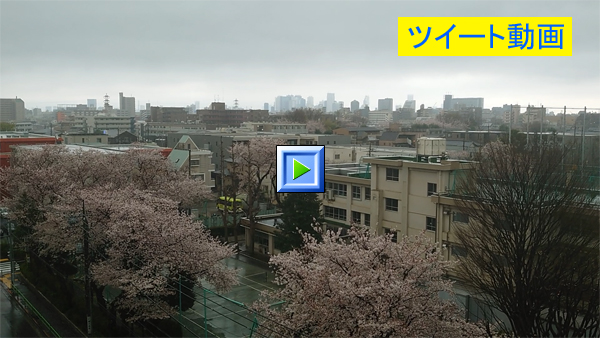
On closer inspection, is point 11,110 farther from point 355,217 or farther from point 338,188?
point 355,217

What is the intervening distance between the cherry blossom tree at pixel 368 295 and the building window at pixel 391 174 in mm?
6031

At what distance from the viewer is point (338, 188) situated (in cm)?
1597

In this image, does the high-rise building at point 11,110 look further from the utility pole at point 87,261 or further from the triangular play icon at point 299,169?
the triangular play icon at point 299,169

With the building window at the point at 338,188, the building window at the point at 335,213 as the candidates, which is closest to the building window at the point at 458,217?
the building window at the point at 338,188

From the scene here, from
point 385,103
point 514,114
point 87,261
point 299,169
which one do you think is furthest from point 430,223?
point 385,103

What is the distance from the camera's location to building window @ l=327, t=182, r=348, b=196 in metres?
15.7

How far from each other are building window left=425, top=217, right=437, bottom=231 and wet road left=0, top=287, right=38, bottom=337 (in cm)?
959

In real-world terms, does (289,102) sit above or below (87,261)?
above

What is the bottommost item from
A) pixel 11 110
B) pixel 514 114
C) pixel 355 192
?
pixel 355 192

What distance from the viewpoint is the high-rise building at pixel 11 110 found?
9758cm

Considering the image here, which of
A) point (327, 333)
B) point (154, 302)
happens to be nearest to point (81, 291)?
point (154, 302)

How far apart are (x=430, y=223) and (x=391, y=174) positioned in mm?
1843

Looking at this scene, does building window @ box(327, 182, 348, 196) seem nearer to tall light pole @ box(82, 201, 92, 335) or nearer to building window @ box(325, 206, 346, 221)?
building window @ box(325, 206, 346, 221)

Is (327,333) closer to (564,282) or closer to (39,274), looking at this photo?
(564,282)
